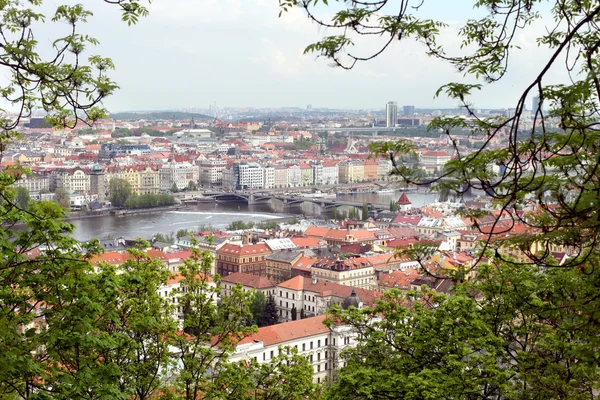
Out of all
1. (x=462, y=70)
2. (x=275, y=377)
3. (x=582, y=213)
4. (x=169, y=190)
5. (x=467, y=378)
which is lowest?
(x=169, y=190)

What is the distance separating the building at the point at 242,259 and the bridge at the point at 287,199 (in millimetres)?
7765

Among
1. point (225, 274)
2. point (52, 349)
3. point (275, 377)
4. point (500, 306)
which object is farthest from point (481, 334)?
point (225, 274)

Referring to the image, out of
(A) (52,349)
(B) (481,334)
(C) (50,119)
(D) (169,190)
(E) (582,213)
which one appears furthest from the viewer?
(D) (169,190)

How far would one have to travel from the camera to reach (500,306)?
101 inches

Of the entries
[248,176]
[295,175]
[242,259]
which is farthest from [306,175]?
[242,259]

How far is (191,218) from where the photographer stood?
20797 mm

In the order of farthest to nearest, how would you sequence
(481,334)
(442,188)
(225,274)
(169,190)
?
(169,190), (225,274), (481,334), (442,188)

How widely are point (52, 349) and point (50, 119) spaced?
0.74 metres

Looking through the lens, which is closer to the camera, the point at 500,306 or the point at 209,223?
the point at 500,306

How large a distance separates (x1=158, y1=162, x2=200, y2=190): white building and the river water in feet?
11.6

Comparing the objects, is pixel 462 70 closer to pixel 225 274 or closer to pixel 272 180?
pixel 225 274

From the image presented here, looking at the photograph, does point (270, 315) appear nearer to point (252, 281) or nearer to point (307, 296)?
Result: point (307, 296)

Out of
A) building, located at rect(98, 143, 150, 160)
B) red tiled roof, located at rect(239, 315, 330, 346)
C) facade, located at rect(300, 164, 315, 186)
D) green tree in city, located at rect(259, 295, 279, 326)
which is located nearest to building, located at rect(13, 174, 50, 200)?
building, located at rect(98, 143, 150, 160)

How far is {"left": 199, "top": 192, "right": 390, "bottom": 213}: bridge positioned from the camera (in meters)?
22.0
